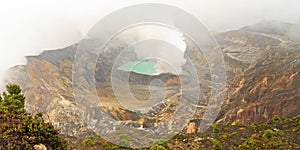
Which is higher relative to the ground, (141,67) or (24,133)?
(141,67)

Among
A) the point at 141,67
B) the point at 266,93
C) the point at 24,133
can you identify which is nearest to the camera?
the point at 24,133

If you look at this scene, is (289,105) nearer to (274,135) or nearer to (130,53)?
(274,135)

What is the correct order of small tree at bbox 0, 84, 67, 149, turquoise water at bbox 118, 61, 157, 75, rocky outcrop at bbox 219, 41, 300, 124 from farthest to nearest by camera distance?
1. rocky outcrop at bbox 219, 41, 300, 124
2. turquoise water at bbox 118, 61, 157, 75
3. small tree at bbox 0, 84, 67, 149

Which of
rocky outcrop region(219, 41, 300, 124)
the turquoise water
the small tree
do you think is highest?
the turquoise water

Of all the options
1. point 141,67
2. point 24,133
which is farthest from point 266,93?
point 24,133

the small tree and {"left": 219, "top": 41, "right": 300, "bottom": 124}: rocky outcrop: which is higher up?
the small tree

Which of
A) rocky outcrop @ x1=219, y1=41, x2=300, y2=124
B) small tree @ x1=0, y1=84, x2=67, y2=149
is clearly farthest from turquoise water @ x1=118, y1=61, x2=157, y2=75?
rocky outcrop @ x1=219, y1=41, x2=300, y2=124

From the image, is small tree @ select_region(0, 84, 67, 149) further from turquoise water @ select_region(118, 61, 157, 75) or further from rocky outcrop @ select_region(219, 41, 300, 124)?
rocky outcrop @ select_region(219, 41, 300, 124)

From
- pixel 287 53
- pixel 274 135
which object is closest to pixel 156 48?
pixel 274 135

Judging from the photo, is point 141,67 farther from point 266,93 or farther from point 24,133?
point 266,93

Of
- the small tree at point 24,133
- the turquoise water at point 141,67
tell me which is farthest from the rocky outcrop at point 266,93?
the small tree at point 24,133
